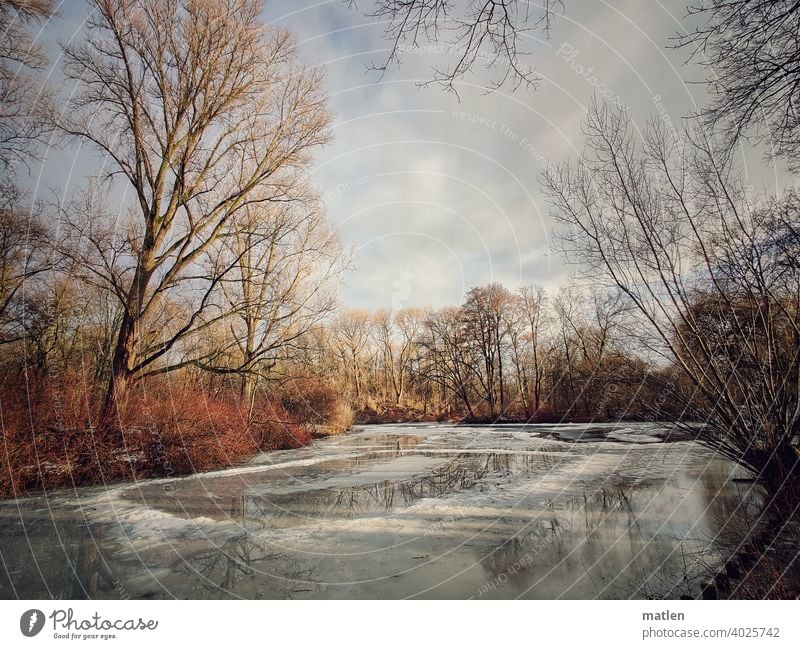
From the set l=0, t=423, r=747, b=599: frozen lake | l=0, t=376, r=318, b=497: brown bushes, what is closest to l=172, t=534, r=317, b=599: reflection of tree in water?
l=0, t=423, r=747, b=599: frozen lake

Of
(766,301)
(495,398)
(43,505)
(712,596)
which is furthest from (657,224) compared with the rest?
(495,398)

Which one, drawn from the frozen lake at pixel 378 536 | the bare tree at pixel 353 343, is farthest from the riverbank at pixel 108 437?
the bare tree at pixel 353 343

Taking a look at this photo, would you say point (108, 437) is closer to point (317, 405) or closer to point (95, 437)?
point (95, 437)

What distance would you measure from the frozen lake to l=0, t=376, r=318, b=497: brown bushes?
0.67 metres

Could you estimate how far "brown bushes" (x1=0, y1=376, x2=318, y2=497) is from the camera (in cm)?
552

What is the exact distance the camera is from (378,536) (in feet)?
11.4

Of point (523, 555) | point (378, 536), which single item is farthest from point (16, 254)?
point (523, 555)

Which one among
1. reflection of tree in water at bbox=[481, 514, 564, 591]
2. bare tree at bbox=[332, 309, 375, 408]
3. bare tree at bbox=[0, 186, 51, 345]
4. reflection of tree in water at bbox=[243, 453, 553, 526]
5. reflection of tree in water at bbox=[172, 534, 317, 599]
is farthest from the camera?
bare tree at bbox=[332, 309, 375, 408]

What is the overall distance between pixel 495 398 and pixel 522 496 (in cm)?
1531

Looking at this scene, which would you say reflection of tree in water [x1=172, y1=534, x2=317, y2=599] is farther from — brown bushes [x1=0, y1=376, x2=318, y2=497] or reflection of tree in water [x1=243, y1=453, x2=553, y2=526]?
brown bushes [x1=0, y1=376, x2=318, y2=497]

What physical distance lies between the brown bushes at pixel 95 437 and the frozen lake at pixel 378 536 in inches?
26.3

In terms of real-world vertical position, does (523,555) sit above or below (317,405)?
below

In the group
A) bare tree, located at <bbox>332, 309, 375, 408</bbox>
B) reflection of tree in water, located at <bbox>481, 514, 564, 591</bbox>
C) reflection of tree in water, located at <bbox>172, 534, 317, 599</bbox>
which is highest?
bare tree, located at <bbox>332, 309, 375, 408</bbox>

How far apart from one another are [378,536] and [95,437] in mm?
6216
